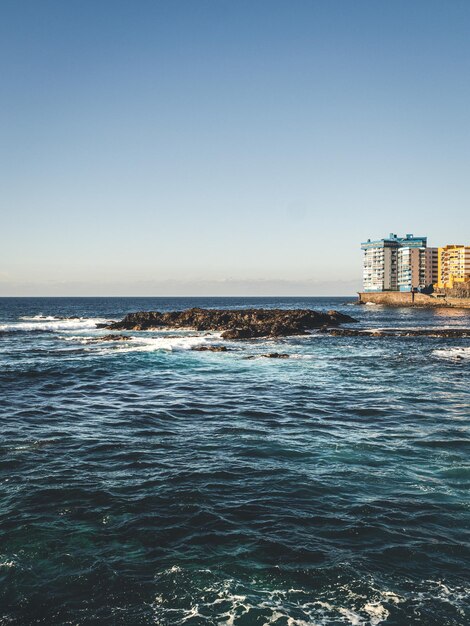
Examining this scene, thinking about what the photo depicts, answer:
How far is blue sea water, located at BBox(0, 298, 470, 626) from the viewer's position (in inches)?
302

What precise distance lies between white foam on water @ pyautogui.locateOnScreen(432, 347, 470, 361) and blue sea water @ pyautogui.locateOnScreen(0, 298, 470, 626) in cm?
1550

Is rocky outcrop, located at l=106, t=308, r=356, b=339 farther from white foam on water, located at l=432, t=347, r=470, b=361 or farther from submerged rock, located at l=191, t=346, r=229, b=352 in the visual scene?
white foam on water, located at l=432, t=347, r=470, b=361

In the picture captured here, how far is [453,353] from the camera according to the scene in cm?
4153

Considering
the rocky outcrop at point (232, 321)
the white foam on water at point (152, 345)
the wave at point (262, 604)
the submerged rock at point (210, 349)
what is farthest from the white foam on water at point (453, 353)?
the wave at point (262, 604)

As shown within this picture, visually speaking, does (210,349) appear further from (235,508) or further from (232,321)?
(235,508)

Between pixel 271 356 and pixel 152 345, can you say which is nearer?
pixel 271 356

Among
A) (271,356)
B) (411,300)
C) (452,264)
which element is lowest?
(271,356)

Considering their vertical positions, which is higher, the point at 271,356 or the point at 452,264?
the point at 452,264

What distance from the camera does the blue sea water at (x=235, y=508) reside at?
302 inches

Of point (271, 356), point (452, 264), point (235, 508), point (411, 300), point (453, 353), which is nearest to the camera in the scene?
point (235, 508)

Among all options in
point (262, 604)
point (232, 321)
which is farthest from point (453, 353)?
point (262, 604)

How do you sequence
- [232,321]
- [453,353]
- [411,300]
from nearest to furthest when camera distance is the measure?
1. [453,353]
2. [232,321]
3. [411,300]

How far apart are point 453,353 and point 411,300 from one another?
12696 centimetres

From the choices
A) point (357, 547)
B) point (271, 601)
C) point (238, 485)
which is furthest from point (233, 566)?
point (238, 485)
